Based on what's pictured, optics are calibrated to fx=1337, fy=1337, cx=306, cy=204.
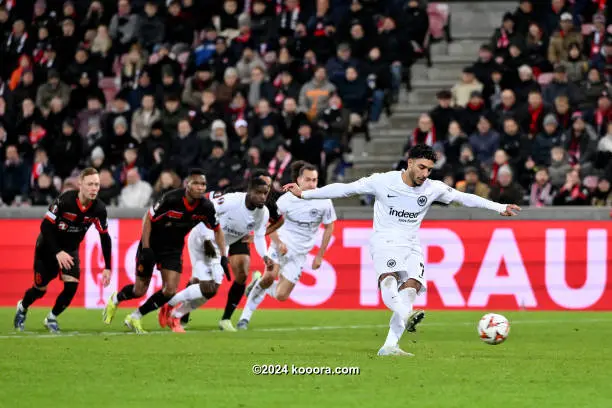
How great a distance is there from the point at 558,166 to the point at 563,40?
307 cm

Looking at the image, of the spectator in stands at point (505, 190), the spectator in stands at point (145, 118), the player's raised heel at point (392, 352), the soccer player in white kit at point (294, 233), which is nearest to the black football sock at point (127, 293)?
the soccer player in white kit at point (294, 233)

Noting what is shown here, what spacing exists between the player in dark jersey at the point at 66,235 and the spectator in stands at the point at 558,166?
27.0ft

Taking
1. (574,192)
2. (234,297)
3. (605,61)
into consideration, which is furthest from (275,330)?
(605,61)

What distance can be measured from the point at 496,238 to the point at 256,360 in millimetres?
9213

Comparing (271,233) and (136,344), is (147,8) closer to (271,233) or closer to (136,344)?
(271,233)

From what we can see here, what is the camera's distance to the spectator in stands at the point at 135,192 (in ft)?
75.2

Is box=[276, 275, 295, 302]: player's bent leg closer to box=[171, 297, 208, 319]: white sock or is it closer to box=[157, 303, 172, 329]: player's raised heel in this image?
box=[171, 297, 208, 319]: white sock

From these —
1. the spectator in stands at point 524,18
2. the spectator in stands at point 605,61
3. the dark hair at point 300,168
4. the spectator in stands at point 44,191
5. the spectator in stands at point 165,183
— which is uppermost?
the spectator in stands at point 524,18

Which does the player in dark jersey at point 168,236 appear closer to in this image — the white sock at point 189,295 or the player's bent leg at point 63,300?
the white sock at point 189,295

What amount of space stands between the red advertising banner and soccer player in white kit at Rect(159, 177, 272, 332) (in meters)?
4.24

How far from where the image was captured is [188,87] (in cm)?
2534

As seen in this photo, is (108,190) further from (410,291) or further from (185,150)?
(410,291)

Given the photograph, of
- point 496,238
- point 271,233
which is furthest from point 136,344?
point 496,238

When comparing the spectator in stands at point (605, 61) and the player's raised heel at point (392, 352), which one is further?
the spectator in stands at point (605, 61)
